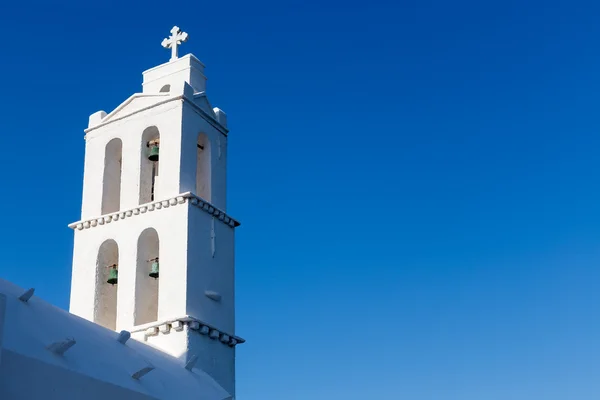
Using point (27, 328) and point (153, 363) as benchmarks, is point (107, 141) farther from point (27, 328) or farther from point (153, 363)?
point (27, 328)

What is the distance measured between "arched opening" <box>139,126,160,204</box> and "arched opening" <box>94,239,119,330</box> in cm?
170

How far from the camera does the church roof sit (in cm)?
1659

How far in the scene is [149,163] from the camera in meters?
28.4

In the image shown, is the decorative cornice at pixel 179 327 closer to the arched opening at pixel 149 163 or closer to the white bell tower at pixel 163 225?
the white bell tower at pixel 163 225

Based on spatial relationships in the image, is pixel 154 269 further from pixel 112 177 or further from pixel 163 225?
pixel 112 177

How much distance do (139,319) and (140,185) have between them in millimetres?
3998

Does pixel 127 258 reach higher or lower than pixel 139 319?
higher

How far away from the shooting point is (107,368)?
64.0 feet

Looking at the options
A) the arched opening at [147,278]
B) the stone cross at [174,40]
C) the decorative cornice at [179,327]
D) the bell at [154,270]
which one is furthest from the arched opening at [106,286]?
the stone cross at [174,40]

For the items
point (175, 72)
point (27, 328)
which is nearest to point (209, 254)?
point (175, 72)

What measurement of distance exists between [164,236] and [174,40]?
6.99 metres

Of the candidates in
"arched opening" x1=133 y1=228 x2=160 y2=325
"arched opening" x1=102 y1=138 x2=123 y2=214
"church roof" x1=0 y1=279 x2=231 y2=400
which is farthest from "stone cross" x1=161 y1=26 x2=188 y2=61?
"church roof" x1=0 y1=279 x2=231 y2=400

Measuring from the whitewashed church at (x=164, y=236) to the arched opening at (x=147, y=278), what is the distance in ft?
0.10

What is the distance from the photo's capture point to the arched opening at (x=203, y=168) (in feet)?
92.1
